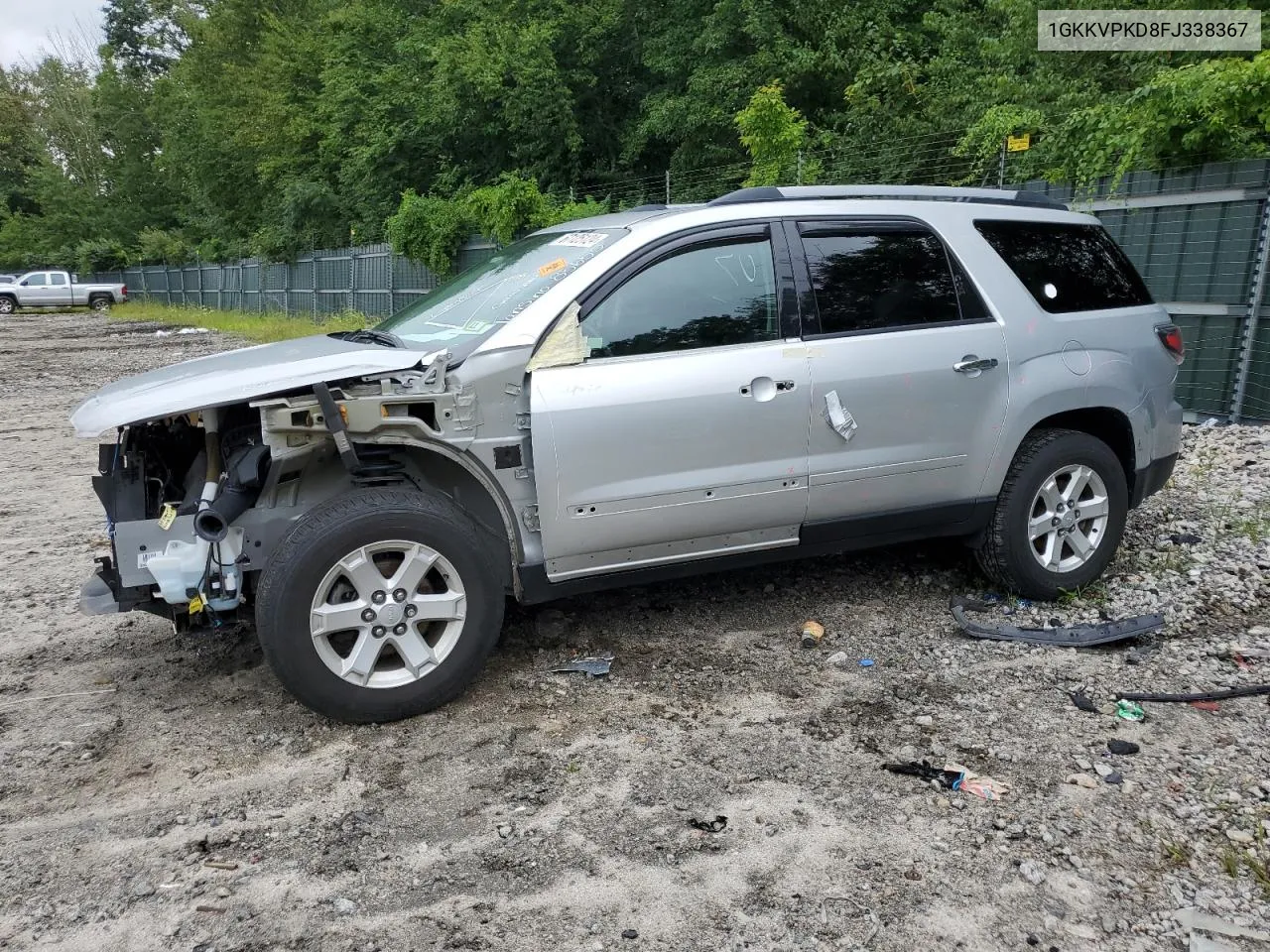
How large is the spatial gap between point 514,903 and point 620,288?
2.29m

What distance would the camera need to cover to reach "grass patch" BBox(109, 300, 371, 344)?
70.3 ft

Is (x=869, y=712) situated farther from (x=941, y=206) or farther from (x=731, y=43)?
(x=731, y=43)

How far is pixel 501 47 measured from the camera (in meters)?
22.3

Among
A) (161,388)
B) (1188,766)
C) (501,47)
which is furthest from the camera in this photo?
(501,47)

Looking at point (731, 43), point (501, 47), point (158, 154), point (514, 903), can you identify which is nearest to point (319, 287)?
point (501, 47)

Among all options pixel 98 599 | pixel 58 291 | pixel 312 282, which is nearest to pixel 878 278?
pixel 98 599

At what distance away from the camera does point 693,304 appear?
3.99 metres

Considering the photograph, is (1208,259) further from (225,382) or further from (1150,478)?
(225,382)

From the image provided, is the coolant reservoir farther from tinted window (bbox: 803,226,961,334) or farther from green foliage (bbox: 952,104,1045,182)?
green foliage (bbox: 952,104,1045,182)

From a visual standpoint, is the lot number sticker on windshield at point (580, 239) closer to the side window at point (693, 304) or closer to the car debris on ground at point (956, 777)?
the side window at point (693, 304)

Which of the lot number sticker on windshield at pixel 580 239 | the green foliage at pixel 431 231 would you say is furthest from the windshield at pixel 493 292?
the green foliage at pixel 431 231

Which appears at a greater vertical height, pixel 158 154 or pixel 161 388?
pixel 158 154

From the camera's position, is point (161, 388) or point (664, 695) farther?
point (664, 695)

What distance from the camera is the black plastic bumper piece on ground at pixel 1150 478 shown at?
192 inches
